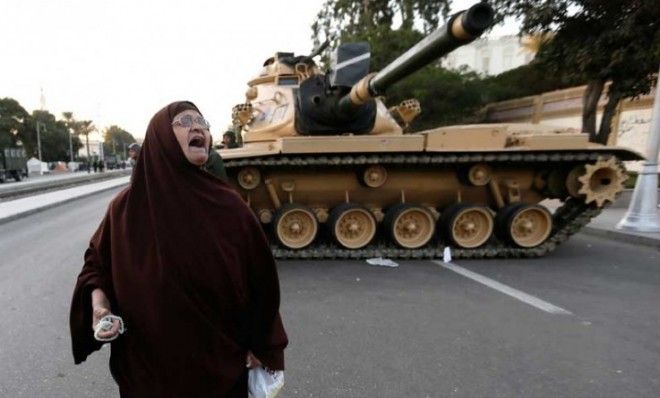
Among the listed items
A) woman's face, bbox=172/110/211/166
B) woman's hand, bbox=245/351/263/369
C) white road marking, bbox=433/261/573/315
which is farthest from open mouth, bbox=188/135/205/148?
white road marking, bbox=433/261/573/315

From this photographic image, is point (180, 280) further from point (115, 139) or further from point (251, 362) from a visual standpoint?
point (115, 139)

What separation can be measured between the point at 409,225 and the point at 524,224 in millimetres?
1599

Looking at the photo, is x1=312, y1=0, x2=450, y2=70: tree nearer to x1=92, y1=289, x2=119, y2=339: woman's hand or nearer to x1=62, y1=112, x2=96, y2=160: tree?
x1=92, y1=289, x2=119, y2=339: woman's hand

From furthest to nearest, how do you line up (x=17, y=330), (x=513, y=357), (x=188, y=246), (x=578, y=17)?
1. (x=578, y=17)
2. (x=17, y=330)
3. (x=513, y=357)
4. (x=188, y=246)

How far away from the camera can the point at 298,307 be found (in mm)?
4355

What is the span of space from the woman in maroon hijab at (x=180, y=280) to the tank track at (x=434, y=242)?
4.30m

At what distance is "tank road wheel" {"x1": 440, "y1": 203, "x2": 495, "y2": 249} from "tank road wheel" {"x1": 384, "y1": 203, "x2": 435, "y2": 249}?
0.74 ft

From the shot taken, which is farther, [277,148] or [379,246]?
[379,246]

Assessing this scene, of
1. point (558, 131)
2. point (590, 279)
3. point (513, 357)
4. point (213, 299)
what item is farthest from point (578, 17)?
point (213, 299)

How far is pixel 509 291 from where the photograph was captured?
486cm

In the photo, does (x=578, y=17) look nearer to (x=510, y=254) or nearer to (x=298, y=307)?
(x=510, y=254)

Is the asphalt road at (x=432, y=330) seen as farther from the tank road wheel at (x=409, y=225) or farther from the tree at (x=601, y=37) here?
the tree at (x=601, y=37)

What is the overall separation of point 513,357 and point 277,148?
3.69 m

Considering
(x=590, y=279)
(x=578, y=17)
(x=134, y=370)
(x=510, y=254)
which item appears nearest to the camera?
(x=134, y=370)
